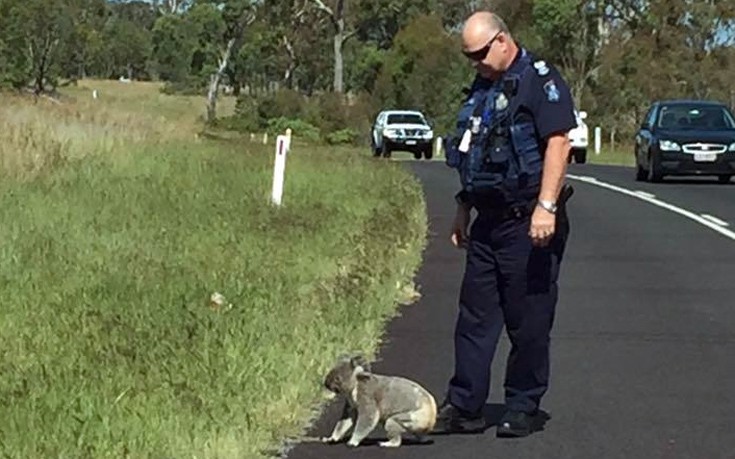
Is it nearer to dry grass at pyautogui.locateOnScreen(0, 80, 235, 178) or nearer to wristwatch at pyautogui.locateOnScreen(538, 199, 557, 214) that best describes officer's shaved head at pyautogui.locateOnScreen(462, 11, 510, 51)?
wristwatch at pyautogui.locateOnScreen(538, 199, 557, 214)

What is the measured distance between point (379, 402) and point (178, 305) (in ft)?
11.2

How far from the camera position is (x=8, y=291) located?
35.6ft

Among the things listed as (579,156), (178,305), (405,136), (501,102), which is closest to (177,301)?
(178,305)

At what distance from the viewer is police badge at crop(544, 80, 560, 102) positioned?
7.01 metres

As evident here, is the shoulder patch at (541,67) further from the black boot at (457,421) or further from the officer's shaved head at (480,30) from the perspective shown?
the black boot at (457,421)

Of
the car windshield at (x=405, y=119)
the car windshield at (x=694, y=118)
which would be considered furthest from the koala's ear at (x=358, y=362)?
the car windshield at (x=405, y=119)

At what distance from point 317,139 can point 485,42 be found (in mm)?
54129

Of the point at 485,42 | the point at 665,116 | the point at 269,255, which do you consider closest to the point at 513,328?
the point at 485,42

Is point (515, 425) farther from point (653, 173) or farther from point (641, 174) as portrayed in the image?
point (641, 174)

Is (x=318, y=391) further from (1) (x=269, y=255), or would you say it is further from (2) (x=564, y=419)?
(1) (x=269, y=255)

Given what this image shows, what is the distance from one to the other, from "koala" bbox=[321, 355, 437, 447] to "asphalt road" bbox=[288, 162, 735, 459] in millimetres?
110

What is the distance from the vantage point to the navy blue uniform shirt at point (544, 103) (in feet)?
22.9

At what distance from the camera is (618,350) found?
33.5ft

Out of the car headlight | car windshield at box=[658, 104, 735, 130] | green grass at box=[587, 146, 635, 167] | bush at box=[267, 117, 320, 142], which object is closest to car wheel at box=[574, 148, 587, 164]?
green grass at box=[587, 146, 635, 167]
